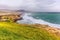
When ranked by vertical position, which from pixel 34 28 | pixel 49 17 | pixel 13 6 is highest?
pixel 13 6

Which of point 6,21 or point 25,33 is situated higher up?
point 6,21

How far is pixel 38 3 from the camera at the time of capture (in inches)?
98.7

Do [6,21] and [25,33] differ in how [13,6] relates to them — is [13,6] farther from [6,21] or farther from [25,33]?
[25,33]

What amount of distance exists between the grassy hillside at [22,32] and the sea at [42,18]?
9 centimetres

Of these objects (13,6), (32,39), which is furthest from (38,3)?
(32,39)

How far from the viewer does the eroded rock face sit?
2484 millimetres

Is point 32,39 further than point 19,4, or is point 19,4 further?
point 19,4

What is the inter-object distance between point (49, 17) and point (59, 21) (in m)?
0.18

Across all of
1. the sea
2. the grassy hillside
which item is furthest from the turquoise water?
the grassy hillside

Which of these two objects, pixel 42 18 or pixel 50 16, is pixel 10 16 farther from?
pixel 50 16

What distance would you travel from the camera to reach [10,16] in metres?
2.50

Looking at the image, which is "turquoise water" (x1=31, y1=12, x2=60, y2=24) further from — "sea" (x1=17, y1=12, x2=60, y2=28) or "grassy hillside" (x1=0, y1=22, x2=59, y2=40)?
"grassy hillside" (x1=0, y1=22, x2=59, y2=40)

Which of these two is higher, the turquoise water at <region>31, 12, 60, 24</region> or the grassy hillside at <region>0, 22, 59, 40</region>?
the turquoise water at <region>31, 12, 60, 24</region>

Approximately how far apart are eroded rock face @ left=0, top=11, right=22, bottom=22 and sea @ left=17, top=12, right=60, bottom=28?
0.08 m
